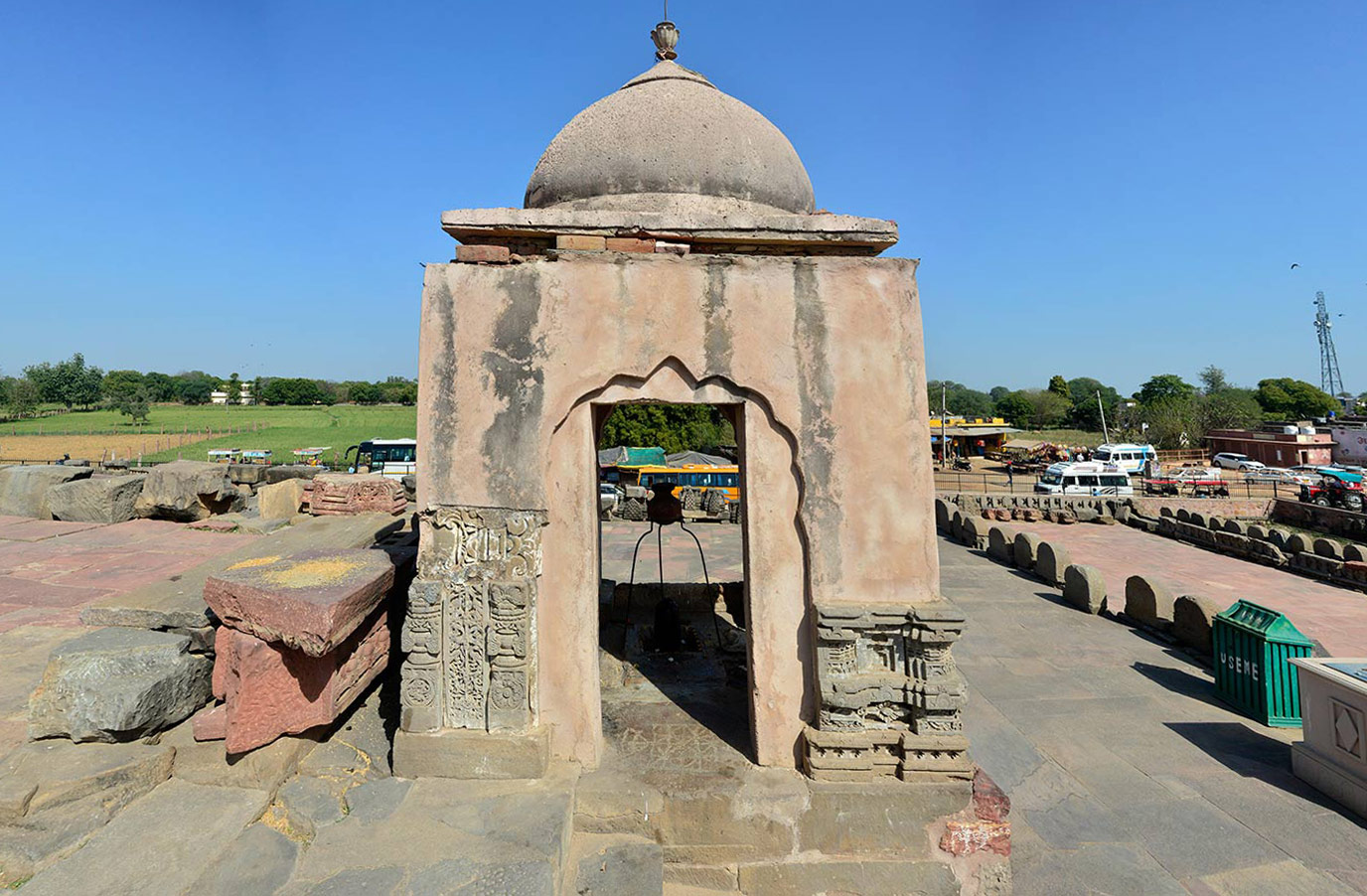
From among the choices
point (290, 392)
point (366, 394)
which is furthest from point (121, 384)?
point (366, 394)

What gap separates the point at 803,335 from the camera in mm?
3430

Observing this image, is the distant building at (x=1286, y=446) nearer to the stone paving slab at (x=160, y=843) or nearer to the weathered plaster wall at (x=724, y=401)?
the weathered plaster wall at (x=724, y=401)

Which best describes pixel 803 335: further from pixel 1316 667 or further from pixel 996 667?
pixel 996 667


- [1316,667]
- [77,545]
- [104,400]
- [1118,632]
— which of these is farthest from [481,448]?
[104,400]

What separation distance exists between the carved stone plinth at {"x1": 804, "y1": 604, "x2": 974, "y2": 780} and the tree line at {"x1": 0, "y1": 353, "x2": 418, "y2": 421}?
184 ft

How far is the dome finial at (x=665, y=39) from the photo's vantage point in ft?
16.0

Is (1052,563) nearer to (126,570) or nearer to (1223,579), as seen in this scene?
(1223,579)

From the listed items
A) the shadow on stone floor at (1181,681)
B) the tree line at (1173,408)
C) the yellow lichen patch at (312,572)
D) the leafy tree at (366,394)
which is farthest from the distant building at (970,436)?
the leafy tree at (366,394)

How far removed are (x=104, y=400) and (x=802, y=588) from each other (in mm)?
94361

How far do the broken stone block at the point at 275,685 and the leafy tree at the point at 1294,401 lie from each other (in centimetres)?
7889

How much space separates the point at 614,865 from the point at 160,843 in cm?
205

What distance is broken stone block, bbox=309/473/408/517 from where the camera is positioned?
267 inches

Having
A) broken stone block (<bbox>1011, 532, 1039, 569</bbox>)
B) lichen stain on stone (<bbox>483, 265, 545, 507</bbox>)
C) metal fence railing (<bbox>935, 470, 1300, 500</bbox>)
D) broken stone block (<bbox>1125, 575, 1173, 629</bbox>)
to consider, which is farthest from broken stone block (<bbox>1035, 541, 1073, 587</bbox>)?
metal fence railing (<bbox>935, 470, 1300, 500</bbox>)

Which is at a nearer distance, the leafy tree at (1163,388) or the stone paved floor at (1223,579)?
the stone paved floor at (1223,579)
